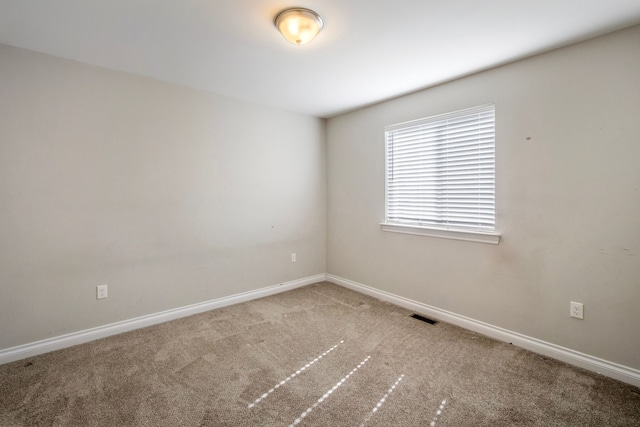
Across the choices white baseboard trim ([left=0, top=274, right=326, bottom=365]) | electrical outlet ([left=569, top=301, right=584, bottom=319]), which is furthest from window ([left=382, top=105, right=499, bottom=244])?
white baseboard trim ([left=0, top=274, right=326, bottom=365])

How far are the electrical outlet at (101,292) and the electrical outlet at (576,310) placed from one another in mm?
3790

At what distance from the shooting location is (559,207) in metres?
2.25

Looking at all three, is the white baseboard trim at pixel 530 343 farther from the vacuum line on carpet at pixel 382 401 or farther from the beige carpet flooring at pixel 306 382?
the vacuum line on carpet at pixel 382 401

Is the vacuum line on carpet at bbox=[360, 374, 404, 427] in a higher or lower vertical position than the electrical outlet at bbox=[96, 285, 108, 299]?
lower

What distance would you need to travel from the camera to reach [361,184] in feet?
12.4

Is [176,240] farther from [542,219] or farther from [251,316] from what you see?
[542,219]

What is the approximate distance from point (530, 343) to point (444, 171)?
1.63m

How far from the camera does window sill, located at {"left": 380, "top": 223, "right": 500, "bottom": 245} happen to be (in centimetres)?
262

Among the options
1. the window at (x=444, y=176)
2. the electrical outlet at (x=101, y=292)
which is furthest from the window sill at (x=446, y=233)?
the electrical outlet at (x=101, y=292)

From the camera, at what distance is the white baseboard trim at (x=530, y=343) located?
2.01 metres

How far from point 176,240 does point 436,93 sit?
9.87 feet

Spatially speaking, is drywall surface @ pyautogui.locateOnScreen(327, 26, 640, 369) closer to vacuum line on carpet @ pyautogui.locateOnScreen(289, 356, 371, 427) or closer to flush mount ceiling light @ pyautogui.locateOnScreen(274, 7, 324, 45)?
vacuum line on carpet @ pyautogui.locateOnScreen(289, 356, 371, 427)

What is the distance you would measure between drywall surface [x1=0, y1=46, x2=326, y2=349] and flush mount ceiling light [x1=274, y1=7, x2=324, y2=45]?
1.61m

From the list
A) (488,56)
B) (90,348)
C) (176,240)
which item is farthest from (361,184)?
(90,348)
